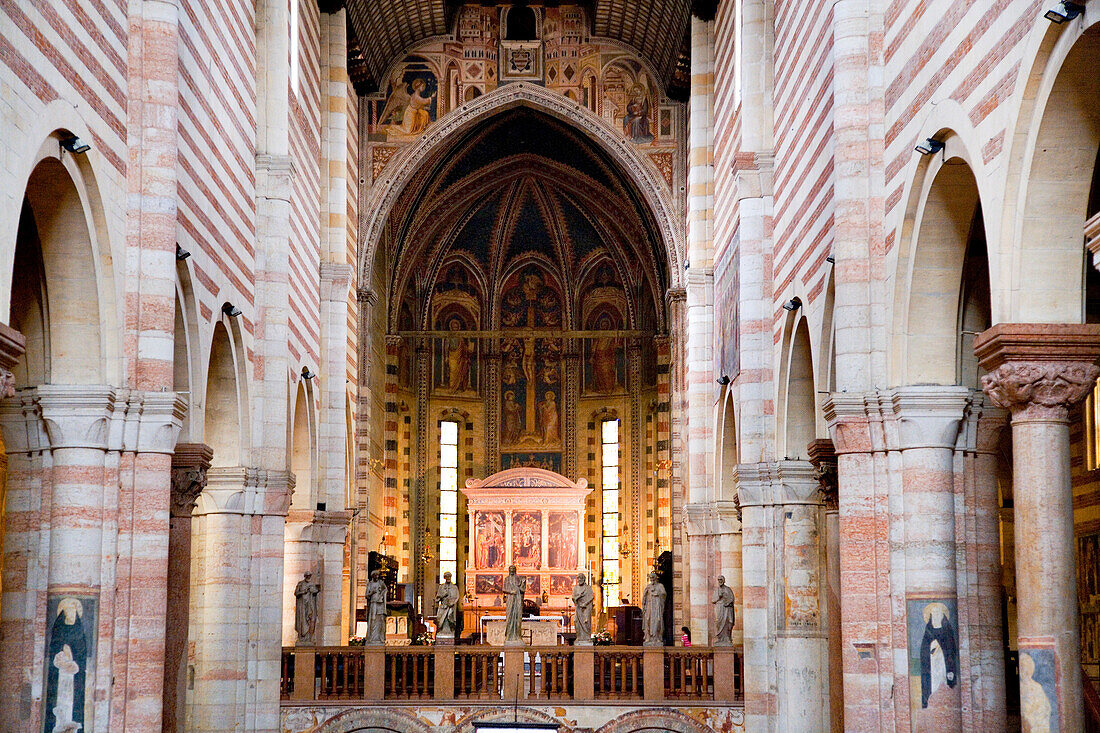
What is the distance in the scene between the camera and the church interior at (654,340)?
1235 cm

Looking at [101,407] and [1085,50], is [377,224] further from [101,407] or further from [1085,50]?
[1085,50]

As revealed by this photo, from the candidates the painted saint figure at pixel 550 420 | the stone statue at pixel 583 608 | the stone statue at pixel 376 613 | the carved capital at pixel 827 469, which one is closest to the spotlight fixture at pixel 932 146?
the carved capital at pixel 827 469

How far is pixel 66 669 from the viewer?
1412cm

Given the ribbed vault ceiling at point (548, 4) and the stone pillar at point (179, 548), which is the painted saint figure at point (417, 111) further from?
the stone pillar at point (179, 548)

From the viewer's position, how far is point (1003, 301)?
462 inches

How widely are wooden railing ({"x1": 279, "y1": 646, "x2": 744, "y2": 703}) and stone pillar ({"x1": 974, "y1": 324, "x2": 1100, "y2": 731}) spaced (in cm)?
1320

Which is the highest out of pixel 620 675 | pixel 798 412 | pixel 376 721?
pixel 798 412

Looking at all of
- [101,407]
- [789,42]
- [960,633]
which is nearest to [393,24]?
[789,42]

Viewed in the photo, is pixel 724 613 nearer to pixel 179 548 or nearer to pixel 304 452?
pixel 304 452

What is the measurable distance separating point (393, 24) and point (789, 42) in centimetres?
1546

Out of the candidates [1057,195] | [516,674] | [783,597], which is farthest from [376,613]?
[1057,195]

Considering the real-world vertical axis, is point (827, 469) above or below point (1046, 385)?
below

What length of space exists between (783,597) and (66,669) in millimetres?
10974

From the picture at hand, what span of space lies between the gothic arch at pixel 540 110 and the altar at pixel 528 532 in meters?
10.4
